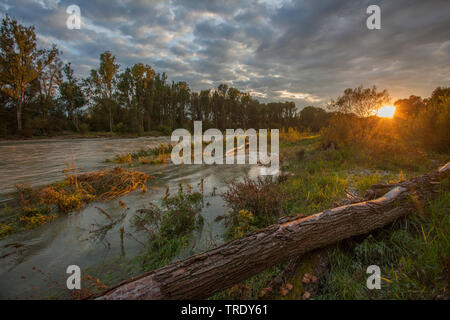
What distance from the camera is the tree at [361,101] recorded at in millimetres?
9445

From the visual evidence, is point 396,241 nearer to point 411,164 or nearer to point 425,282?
point 425,282

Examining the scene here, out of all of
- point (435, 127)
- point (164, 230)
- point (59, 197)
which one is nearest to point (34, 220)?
point (59, 197)

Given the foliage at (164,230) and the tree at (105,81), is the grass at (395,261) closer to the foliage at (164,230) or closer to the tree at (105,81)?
the foliage at (164,230)

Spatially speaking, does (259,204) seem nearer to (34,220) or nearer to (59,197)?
(34,220)

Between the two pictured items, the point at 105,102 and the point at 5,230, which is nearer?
the point at 5,230

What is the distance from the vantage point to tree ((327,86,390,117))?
31.0 feet

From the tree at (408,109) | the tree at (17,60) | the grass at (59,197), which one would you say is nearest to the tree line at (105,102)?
the tree at (17,60)

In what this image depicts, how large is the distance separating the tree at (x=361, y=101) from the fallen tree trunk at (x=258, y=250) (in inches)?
358

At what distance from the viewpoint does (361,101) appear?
32.3 ft

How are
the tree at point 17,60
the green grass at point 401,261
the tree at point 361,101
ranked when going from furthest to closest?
the tree at point 17,60, the tree at point 361,101, the green grass at point 401,261

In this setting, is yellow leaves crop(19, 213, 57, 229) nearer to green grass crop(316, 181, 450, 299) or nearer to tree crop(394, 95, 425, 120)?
green grass crop(316, 181, 450, 299)

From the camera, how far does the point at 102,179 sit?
5.18 metres

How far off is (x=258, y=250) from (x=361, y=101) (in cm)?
1126
